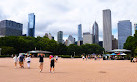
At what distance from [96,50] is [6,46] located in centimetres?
6665

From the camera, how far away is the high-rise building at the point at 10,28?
180m

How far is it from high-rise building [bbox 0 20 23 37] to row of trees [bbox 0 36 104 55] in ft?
342

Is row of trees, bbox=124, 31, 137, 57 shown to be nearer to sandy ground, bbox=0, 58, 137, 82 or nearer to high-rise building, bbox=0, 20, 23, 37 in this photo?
sandy ground, bbox=0, 58, 137, 82

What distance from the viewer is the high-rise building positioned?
591 ft

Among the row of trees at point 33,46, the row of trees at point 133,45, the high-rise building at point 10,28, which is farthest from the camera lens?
the high-rise building at point 10,28

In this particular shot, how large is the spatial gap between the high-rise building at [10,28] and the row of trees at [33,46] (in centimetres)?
10423

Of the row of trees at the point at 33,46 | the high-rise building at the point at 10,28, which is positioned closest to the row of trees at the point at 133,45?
the row of trees at the point at 33,46

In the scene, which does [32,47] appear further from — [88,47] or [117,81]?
[117,81]

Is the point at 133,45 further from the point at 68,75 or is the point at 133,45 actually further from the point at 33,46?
the point at 68,75

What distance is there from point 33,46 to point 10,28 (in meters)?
119

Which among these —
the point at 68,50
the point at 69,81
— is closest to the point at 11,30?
the point at 68,50

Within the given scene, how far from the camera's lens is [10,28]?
181125 millimetres

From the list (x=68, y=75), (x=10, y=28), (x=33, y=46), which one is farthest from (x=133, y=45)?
(x=10, y=28)

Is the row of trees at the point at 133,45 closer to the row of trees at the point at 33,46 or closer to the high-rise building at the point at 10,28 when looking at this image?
the row of trees at the point at 33,46
